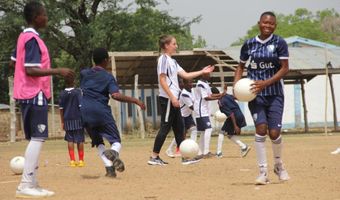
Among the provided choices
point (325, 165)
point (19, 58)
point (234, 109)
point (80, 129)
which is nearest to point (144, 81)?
point (234, 109)

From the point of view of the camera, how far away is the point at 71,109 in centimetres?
1253

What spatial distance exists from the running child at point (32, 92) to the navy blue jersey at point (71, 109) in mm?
5147

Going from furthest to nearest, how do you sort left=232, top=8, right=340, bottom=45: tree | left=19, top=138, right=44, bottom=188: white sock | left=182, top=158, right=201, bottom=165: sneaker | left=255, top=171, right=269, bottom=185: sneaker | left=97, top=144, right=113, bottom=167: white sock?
1. left=232, top=8, right=340, bottom=45: tree
2. left=182, top=158, right=201, bottom=165: sneaker
3. left=97, top=144, right=113, bottom=167: white sock
4. left=255, top=171, right=269, bottom=185: sneaker
5. left=19, top=138, right=44, bottom=188: white sock

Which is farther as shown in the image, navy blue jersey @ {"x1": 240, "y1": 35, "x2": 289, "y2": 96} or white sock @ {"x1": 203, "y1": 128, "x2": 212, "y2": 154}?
white sock @ {"x1": 203, "y1": 128, "x2": 212, "y2": 154}

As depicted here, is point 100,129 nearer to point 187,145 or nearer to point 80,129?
point 187,145

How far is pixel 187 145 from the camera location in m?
11.1

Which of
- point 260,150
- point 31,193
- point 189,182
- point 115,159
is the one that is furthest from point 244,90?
point 31,193

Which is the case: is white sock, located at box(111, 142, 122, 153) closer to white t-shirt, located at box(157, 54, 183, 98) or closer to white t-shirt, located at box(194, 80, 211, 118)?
white t-shirt, located at box(157, 54, 183, 98)

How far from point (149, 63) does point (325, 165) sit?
21.4m

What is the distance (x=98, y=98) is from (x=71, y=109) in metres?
3.33

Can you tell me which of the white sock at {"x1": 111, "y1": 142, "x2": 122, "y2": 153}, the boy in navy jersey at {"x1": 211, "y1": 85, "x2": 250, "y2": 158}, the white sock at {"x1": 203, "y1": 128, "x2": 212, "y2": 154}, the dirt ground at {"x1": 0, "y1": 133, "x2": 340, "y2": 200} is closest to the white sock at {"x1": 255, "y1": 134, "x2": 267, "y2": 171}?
the dirt ground at {"x1": 0, "y1": 133, "x2": 340, "y2": 200}

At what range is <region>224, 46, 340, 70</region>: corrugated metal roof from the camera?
31.4 metres

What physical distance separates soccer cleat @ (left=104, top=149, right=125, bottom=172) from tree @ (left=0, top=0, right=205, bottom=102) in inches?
1097

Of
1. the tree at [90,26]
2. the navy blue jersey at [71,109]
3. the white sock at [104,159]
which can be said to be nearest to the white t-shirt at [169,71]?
the white sock at [104,159]
